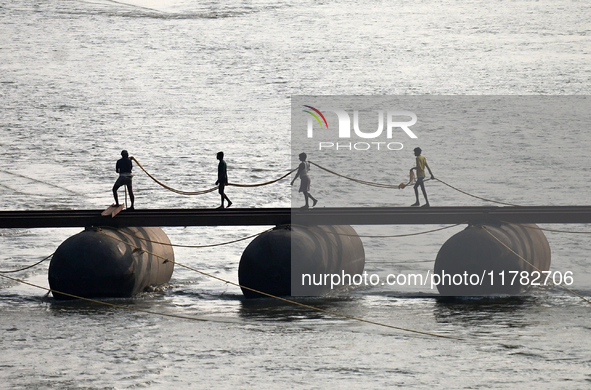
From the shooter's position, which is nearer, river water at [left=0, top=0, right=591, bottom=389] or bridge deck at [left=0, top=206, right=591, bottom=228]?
river water at [left=0, top=0, right=591, bottom=389]

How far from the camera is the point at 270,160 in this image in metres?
50.4

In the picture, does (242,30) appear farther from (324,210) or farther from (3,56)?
(324,210)

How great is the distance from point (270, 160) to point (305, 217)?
1110 inches

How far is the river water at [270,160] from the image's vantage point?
17125 millimetres

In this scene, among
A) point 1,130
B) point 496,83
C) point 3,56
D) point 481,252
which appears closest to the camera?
point 481,252

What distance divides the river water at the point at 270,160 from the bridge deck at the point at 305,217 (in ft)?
6.47

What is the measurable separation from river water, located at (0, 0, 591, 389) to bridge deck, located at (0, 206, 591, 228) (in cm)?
197

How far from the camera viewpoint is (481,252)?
2145cm

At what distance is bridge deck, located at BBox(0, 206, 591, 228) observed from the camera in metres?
21.9

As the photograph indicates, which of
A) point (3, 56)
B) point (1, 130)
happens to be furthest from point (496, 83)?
point (3, 56)

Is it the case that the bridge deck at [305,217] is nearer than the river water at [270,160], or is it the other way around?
the river water at [270,160]

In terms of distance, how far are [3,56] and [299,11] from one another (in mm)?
30362

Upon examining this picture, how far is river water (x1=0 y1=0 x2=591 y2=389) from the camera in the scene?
1712cm

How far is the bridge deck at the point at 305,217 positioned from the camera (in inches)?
862
